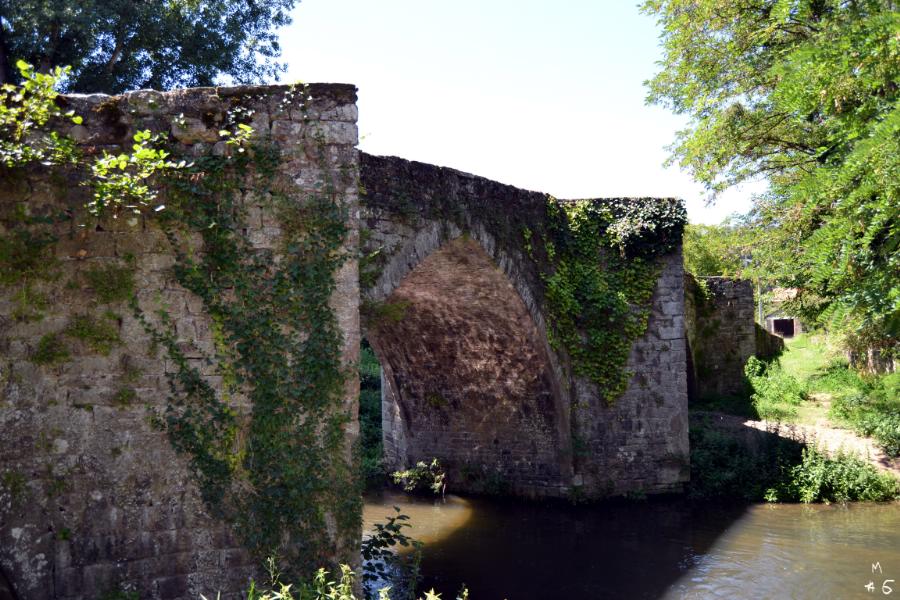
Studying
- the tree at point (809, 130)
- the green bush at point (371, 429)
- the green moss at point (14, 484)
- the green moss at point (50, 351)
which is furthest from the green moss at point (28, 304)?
the green bush at point (371, 429)

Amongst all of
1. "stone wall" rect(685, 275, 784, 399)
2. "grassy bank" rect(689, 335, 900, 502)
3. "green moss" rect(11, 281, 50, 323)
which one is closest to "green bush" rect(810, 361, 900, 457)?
"grassy bank" rect(689, 335, 900, 502)

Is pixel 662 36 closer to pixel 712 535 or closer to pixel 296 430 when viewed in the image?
pixel 712 535

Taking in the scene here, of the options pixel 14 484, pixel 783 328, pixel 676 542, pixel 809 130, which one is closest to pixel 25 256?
pixel 14 484

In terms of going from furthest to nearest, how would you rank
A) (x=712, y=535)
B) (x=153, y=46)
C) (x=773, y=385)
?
(x=773, y=385), (x=153, y=46), (x=712, y=535)

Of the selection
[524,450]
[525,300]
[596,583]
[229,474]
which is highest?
[525,300]

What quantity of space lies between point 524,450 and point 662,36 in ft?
24.9

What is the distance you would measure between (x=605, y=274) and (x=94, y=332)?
28.0 feet

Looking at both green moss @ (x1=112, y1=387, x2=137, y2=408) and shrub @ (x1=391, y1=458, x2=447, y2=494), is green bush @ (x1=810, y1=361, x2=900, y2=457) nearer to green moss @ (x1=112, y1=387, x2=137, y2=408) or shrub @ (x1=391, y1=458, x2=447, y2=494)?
shrub @ (x1=391, y1=458, x2=447, y2=494)

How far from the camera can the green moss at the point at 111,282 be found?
Answer: 4.64 meters

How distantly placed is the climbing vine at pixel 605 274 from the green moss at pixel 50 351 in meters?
7.80

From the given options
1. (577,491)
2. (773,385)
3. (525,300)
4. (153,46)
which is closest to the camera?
(525,300)

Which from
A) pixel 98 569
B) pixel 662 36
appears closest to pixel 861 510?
pixel 662 36

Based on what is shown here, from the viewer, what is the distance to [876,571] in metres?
8.14

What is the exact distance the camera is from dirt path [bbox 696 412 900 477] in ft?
40.0
